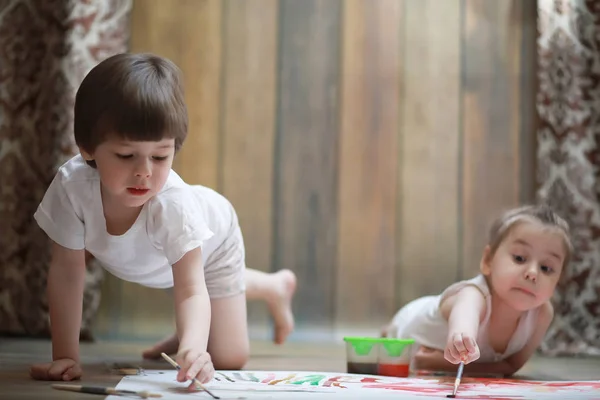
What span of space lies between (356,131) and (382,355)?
1148 mm

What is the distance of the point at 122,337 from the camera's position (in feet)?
7.78

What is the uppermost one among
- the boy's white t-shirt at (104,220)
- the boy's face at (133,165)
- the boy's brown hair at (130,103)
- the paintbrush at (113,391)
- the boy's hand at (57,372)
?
the boy's brown hair at (130,103)

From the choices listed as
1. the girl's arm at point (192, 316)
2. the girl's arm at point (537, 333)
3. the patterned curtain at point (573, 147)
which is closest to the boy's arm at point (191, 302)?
the girl's arm at point (192, 316)

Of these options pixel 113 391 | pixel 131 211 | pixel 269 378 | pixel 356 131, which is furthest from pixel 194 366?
pixel 356 131

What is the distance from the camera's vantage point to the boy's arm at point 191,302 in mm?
1151

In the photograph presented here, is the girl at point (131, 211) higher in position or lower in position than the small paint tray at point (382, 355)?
higher

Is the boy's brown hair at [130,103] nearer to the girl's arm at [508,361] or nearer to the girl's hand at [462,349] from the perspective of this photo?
the girl's hand at [462,349]

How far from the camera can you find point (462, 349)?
127cm

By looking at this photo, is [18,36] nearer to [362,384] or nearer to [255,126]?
[255,126]

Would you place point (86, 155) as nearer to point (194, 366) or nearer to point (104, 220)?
point (104, 220)

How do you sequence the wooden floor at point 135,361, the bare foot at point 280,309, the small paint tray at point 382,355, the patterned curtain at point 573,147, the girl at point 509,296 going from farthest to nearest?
the patterned curtain at point 573,147, the bare foot at point 280,309, the girl at point 509,296, the small paint tray at point 382,355, the wooden floor at point 135,361

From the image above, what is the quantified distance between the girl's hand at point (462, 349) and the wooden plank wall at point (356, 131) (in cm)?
115

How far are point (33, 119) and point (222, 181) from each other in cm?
59

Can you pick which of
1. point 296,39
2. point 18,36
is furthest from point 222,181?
point 18,36
